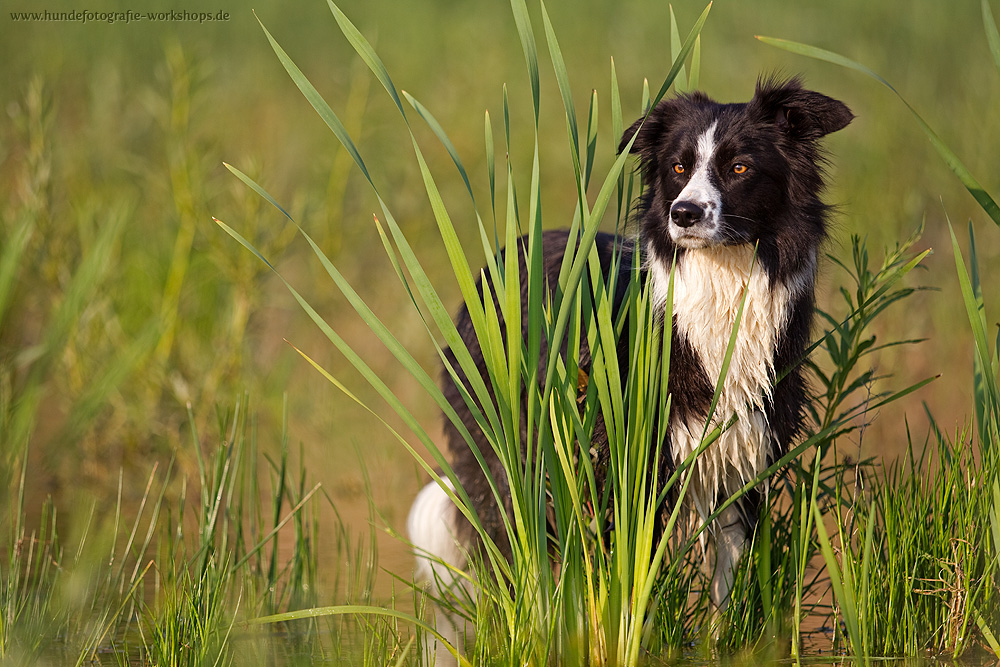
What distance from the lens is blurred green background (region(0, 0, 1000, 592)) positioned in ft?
16.7

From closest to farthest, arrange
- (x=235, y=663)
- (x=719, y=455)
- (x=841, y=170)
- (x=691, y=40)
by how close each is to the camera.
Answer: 1. (x=691, y=40)
2. (x=235, y=663)
3. (x=719, y=455)
4. (x=841, y=170)

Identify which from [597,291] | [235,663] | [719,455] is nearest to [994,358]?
[719,455]

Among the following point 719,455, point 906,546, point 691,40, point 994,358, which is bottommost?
point 906,546

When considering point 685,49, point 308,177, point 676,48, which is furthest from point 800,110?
point 308,177

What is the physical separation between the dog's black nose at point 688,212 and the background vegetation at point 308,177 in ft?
6.70

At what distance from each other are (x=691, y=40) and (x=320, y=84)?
21.2ft

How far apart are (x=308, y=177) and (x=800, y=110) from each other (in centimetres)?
494

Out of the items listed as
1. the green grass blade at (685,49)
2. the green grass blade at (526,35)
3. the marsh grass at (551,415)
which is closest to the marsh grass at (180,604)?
the marsh grass at (551,415)

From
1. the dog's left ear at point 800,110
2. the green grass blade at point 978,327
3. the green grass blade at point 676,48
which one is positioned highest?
the green grass blade at point 676,48

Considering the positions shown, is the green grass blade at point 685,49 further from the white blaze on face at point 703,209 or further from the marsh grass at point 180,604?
the marsh grass at point 180,604

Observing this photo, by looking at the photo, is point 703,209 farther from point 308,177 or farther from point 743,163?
point 308,177

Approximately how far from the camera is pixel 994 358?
232 cm

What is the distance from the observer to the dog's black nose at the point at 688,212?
2.52 metres

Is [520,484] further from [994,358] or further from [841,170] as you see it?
[841,170]
